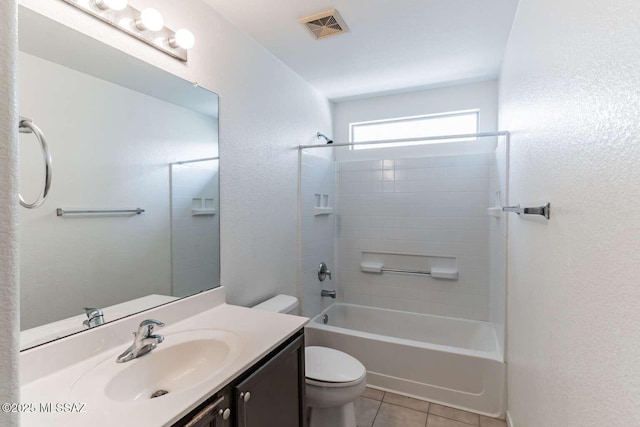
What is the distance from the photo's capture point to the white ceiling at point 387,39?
1658 millimetres

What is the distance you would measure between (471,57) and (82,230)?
2.64 m

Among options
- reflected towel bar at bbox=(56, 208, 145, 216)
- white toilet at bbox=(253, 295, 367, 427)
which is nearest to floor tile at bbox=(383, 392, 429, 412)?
white toilet at bbox=(253, 295, 367, 427)

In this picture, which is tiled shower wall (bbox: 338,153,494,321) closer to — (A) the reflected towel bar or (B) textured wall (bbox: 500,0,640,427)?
(B) textured wall (bbox: 500,0,640,427)

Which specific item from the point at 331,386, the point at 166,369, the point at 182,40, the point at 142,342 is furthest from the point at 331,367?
the point at 182,40

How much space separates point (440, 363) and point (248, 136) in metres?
2.02

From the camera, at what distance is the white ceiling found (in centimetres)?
166

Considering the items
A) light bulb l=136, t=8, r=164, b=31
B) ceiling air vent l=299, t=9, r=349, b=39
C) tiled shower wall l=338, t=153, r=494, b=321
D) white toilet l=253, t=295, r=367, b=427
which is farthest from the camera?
tiled shower wall l=338, t=153, r=494, b=321

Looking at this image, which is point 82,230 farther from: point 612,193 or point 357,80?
point 357,80

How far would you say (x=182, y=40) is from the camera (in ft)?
4.51

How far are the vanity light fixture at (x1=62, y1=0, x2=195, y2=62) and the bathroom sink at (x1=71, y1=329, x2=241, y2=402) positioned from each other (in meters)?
1.27

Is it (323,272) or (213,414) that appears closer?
(213,414)

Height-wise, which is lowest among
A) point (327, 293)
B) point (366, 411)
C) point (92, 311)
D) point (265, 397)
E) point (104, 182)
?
point (366, 411)

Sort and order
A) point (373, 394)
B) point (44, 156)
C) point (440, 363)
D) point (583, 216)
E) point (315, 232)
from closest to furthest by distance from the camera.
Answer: point (583, 216), point (44, 156), point (440, 363), point (373, 394), point (315, 232)

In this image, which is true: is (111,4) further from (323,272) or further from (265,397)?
(323,272)
